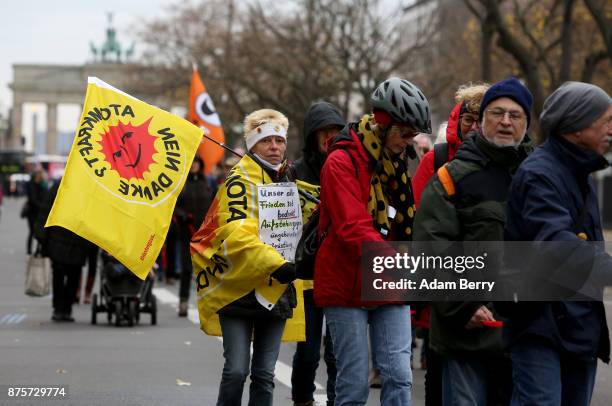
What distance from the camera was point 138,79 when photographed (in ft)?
209

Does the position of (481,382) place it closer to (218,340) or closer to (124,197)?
(124,197)

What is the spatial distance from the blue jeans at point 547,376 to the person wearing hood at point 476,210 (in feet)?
0.83

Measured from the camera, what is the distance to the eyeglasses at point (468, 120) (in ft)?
22.7

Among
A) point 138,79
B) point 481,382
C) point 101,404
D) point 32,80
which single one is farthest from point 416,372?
point 32,80

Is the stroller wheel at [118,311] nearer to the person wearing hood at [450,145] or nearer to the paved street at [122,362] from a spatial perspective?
the paved street at [122,362]

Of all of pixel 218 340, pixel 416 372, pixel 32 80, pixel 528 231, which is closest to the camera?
pixel 528 231

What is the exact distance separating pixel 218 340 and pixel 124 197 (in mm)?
6685

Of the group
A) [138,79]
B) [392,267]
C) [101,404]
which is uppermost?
[138,79]

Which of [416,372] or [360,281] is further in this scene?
[416,372]

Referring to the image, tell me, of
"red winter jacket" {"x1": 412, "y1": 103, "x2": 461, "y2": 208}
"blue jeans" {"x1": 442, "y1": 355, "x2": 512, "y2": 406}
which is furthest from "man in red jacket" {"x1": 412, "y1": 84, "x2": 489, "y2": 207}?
"blue jeans" {"x1": 442, "y1": 355, "x2": 512, "y2": 406}

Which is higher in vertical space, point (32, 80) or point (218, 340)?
point (32, 80)

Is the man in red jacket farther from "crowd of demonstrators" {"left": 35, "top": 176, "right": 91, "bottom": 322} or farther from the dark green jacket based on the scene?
"crowd of demonstrators" {"left": 35, "top": 176, "right": 91, "bottom": 322}

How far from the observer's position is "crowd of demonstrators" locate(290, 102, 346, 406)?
26.8 feet

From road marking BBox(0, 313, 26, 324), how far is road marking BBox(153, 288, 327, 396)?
1.89m
